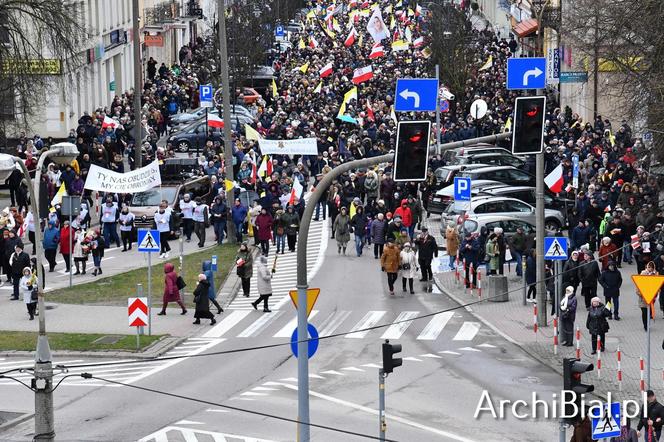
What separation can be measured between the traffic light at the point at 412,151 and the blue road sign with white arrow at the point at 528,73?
10306mm

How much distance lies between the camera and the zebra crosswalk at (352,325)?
33.3 metres

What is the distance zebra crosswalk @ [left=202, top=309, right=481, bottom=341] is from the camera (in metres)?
33.3

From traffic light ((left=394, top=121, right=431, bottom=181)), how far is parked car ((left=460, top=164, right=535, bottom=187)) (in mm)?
31202

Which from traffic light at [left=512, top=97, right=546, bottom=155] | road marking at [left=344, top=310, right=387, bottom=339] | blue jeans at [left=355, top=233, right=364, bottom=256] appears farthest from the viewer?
blue jeans at [left=355, top=233, right=364, bottom=256]

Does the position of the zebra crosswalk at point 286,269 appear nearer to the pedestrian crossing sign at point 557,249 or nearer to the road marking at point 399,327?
the road marking at point 399,327

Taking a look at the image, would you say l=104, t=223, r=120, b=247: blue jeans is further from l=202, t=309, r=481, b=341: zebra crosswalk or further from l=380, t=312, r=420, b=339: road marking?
l=380, t=312, r=420, b=339: road marking

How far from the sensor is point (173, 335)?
33.6 meters

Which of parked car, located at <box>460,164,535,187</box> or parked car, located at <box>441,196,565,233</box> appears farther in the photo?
parked car, located at <box>460,164,535,187</box>

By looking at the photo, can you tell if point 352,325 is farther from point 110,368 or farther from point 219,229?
point 219,229

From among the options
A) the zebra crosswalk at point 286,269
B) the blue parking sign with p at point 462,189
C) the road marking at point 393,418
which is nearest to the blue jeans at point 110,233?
the zebra crosswalk at point 286,269

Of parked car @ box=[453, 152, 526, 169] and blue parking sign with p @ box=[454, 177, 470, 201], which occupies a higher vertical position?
parked car @ box=[453, 152, 526, 169]

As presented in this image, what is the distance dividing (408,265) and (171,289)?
6079 millimetres

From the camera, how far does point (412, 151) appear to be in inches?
780

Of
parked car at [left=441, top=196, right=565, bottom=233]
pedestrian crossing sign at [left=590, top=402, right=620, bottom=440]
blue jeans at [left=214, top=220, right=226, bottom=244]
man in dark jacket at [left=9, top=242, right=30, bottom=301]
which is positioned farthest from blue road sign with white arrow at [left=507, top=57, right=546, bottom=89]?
blue jeans at [left=214, top=220, right=226, bottom=244]
